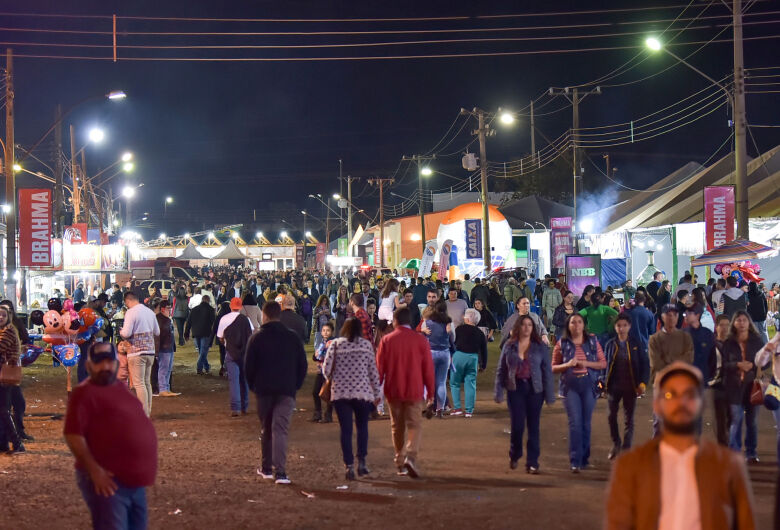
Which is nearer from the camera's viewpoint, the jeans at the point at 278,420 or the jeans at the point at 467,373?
the jeans at the point at 278,420

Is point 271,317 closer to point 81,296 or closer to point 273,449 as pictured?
point 273,449

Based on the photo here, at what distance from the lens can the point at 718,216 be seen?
24.0m

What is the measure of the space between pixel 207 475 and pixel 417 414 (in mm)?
2148

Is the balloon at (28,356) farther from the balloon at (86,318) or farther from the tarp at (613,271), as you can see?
the tarp at (613,271)

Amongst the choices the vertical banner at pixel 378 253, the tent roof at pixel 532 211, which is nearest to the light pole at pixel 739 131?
the tent roof at pixel 532 211

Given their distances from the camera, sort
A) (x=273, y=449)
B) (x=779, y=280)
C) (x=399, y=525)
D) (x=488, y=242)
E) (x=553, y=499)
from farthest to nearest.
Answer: (x=488, y=242), (x=779, y=280), (x=273, y=449), (x=553, y=499), (x=399, y=525)

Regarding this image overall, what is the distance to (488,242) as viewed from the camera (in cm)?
3438

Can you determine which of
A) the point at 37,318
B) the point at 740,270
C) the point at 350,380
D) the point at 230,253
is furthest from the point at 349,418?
the point at 230,253

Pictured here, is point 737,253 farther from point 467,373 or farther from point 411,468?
point 411,468

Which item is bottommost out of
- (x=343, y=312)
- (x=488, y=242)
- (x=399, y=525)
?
(x=399, y=525)

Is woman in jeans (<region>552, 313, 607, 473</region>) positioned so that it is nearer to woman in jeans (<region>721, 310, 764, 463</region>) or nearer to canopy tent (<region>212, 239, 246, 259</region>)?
woman in jeans (<region>721, 310, 764, 463</region>)

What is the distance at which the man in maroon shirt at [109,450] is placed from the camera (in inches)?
192

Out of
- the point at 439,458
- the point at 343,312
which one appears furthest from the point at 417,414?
the point at 343,312

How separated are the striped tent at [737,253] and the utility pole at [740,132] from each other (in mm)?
585
